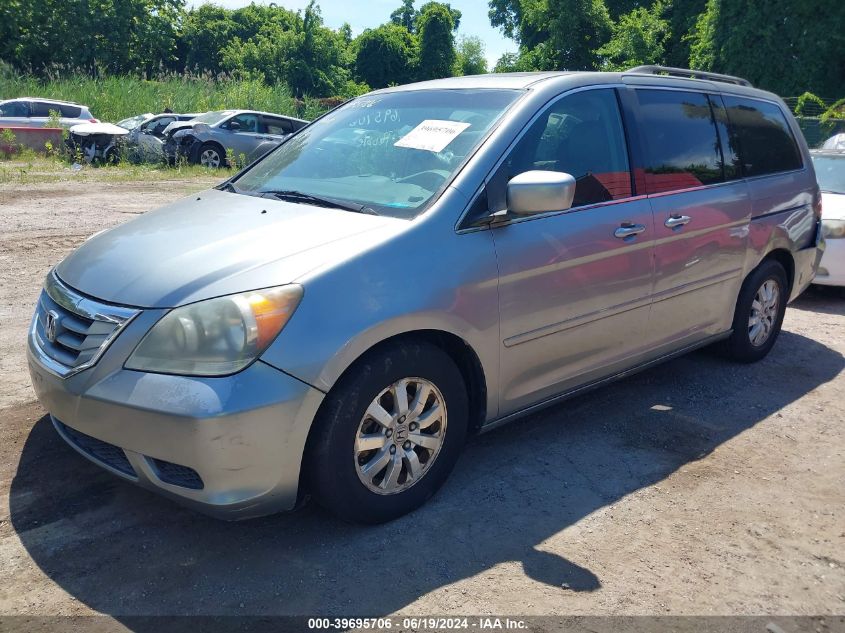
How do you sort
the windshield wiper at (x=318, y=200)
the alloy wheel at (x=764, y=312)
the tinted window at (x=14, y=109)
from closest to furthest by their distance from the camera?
the windshield wiper at (x=318, y=200) → the alloy wheel at (x=764, y=312) → the tinted window at (x=14, y=109)

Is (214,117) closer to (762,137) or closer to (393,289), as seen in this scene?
(762,137)

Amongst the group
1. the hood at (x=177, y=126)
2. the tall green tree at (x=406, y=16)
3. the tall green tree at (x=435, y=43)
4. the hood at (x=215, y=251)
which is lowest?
the hood at (x=215, y=251)

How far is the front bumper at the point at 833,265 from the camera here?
733cm

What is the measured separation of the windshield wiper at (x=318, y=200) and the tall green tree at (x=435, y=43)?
65002mm

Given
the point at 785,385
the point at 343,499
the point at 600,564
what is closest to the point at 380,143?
the point at 343,499

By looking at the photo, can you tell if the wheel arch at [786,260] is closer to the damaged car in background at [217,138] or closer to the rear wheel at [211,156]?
the damaged car in background at [217,138]

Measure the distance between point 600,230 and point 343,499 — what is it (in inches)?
73.8

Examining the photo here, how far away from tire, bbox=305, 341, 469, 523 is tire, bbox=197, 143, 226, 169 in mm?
15242

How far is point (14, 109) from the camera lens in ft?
62.8

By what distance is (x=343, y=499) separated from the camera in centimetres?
298

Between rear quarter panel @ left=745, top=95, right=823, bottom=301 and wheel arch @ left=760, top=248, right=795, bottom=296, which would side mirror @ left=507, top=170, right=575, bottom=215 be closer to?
rear quarter panel @ left=745, top=95, right=823, bottom=301

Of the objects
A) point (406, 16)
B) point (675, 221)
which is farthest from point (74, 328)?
point (406, 16)

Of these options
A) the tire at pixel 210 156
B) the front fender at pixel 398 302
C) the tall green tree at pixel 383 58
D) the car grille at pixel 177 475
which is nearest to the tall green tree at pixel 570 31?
the tall green tree at pixel 383 58

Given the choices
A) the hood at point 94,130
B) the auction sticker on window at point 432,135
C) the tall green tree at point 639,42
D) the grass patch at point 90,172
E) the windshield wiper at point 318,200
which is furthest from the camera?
the tall green tree at point 639,42
